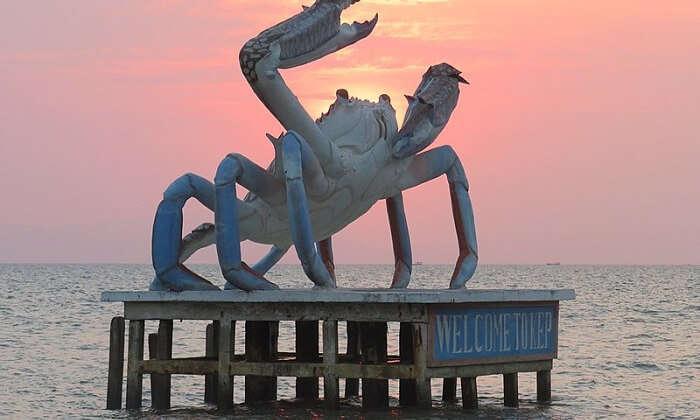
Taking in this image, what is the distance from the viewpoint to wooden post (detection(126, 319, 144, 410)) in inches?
882

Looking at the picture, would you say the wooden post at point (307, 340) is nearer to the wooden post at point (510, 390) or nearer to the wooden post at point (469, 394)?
the wooden post at point (469, 394)

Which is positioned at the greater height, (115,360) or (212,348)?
Answer: (212,348)

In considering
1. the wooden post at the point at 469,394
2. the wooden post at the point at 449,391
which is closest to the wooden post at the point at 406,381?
the wooden post at the point at 469,394

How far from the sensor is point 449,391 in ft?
80.5

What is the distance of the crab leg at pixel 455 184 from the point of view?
23312mm

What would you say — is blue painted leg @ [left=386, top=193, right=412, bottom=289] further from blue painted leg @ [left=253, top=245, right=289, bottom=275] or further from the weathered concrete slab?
the weathered concrete slab

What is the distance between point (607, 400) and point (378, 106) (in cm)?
848

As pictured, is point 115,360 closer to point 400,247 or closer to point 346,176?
point 346,176

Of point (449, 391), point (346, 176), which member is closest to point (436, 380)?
point (449, 391)

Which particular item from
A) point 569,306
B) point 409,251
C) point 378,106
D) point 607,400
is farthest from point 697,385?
point 569,306

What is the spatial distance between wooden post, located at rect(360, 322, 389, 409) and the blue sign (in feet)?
3.52

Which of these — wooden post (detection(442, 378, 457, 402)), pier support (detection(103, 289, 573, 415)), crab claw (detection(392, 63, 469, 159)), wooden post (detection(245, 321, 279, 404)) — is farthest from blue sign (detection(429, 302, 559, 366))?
wooden post (detection(245, 321, 279, 404))

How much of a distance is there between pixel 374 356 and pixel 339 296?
1.35 metres

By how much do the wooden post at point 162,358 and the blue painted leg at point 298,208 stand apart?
7.90 feet
